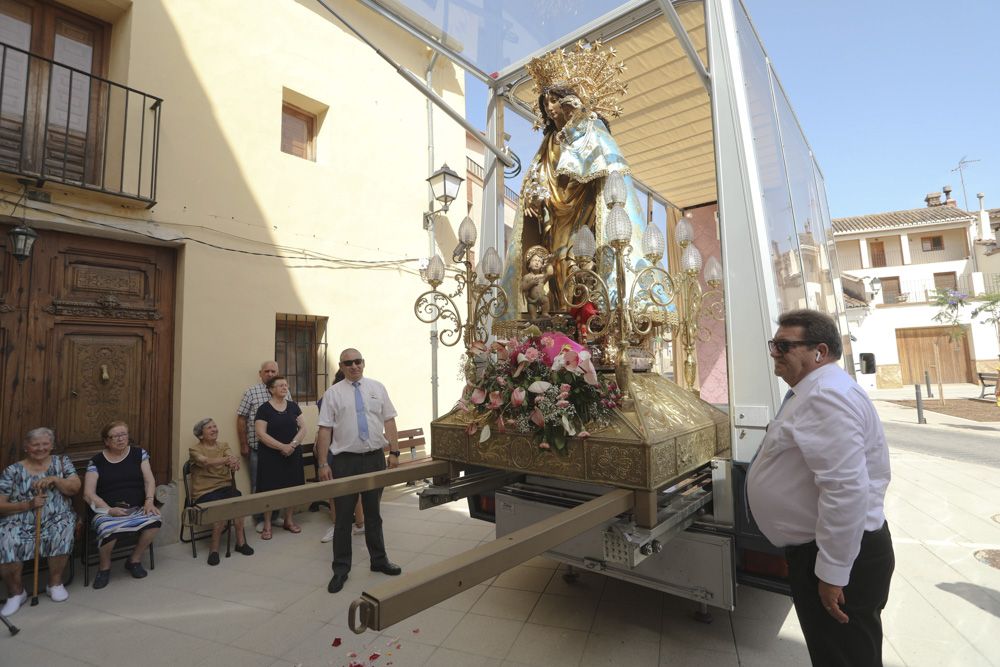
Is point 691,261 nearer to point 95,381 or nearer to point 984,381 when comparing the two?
point 95,381

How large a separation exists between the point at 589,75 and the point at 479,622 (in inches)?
144

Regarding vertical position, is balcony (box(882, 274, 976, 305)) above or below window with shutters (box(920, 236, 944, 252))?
below

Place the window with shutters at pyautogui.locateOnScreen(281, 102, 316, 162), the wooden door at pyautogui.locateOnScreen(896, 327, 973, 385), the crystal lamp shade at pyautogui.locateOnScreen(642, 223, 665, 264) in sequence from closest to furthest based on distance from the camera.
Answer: the crystal lamp shade at pyautogui.locateOnScreen(642, 223, 665, 264), the window with shutters at pyautogui.locateOnScreen(281, 102, 316, 162), the wooden door at pyautogui.locateOnScreen(896, 327, 973, 385)

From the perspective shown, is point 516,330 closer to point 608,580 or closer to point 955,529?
point 608,580

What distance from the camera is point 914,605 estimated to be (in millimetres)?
2996

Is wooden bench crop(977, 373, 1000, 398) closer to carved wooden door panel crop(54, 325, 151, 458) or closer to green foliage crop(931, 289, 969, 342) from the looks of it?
green foliage crop(931, 289, 969, 342)

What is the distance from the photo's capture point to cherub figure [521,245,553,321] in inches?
124

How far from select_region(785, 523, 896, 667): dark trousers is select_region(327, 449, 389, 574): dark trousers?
275cm

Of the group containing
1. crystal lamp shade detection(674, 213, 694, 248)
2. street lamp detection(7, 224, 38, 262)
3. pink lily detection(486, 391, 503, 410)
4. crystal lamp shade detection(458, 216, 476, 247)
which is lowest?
pink lily detection(486, 391, 503, 410)

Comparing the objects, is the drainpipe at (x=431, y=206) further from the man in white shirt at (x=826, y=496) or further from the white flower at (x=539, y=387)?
the man in white shirt at (x=826, y=496)

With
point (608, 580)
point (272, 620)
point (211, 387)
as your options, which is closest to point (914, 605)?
point (608, 580)

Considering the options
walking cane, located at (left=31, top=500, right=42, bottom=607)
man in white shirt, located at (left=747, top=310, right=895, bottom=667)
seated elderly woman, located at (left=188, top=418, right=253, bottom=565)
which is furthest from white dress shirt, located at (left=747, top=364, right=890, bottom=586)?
walking cane, located at (left=31, top=500, right=42, bottom=607)

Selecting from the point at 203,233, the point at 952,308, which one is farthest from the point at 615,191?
the point at 952,308

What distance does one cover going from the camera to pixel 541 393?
2.25 metres
